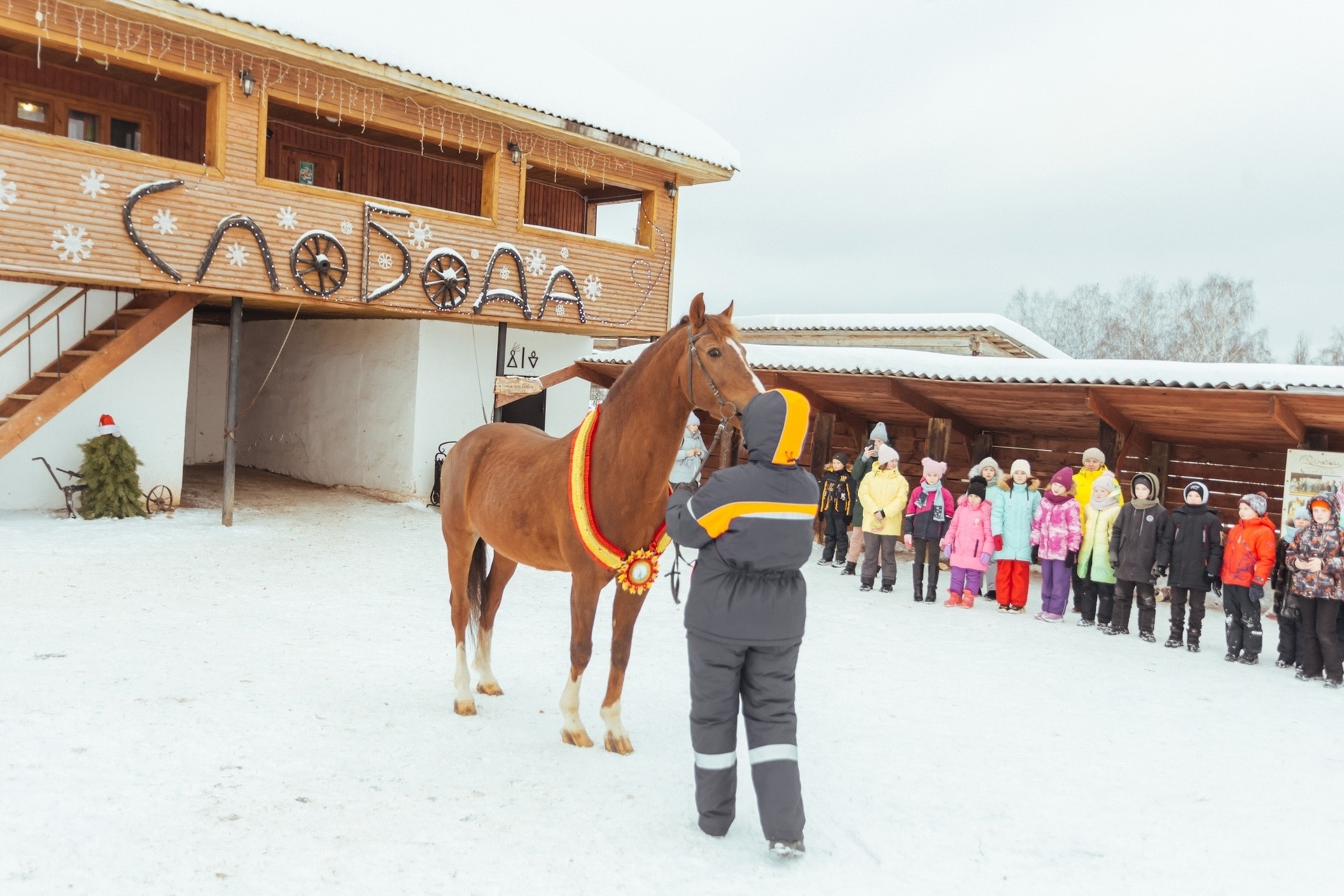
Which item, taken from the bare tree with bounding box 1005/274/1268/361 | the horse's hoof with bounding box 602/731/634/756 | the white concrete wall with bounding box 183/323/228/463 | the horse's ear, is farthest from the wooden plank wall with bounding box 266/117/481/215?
the bare tree with bounding box 1005/274/1268/361

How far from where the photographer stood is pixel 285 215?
12.0 meters

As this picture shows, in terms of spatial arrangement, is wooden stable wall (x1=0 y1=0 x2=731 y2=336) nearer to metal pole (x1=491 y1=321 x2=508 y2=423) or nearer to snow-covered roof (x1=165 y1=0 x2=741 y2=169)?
snow-covered roof (x1=165 y1=0 x2=741 y2=169)

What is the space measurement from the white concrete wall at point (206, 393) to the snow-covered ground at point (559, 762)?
9379 mm

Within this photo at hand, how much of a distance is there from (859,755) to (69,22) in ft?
36.8

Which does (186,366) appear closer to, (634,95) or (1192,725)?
(634,95)

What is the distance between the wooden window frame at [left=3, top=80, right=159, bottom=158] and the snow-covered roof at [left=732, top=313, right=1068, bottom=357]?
1288cm

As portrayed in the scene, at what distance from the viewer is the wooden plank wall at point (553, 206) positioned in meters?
17.7

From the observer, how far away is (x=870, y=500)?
10625mm

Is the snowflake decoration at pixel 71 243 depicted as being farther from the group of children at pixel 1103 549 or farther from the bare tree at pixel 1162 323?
the bare tree at pixel 1162 323

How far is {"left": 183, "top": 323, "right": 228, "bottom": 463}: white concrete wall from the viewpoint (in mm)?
17047

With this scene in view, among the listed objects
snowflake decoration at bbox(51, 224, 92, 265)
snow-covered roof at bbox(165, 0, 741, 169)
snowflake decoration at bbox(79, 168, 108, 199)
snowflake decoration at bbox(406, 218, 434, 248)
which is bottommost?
snowflake decoration at bbox(51, 224, 92, 265)

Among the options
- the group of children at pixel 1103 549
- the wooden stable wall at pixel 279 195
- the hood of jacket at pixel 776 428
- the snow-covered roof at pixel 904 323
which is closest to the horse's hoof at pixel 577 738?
the hood of jacket at pixel 776 428

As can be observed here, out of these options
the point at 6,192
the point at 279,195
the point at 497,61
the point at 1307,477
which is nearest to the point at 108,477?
the point at 6,192

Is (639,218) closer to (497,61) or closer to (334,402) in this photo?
(497,61)
